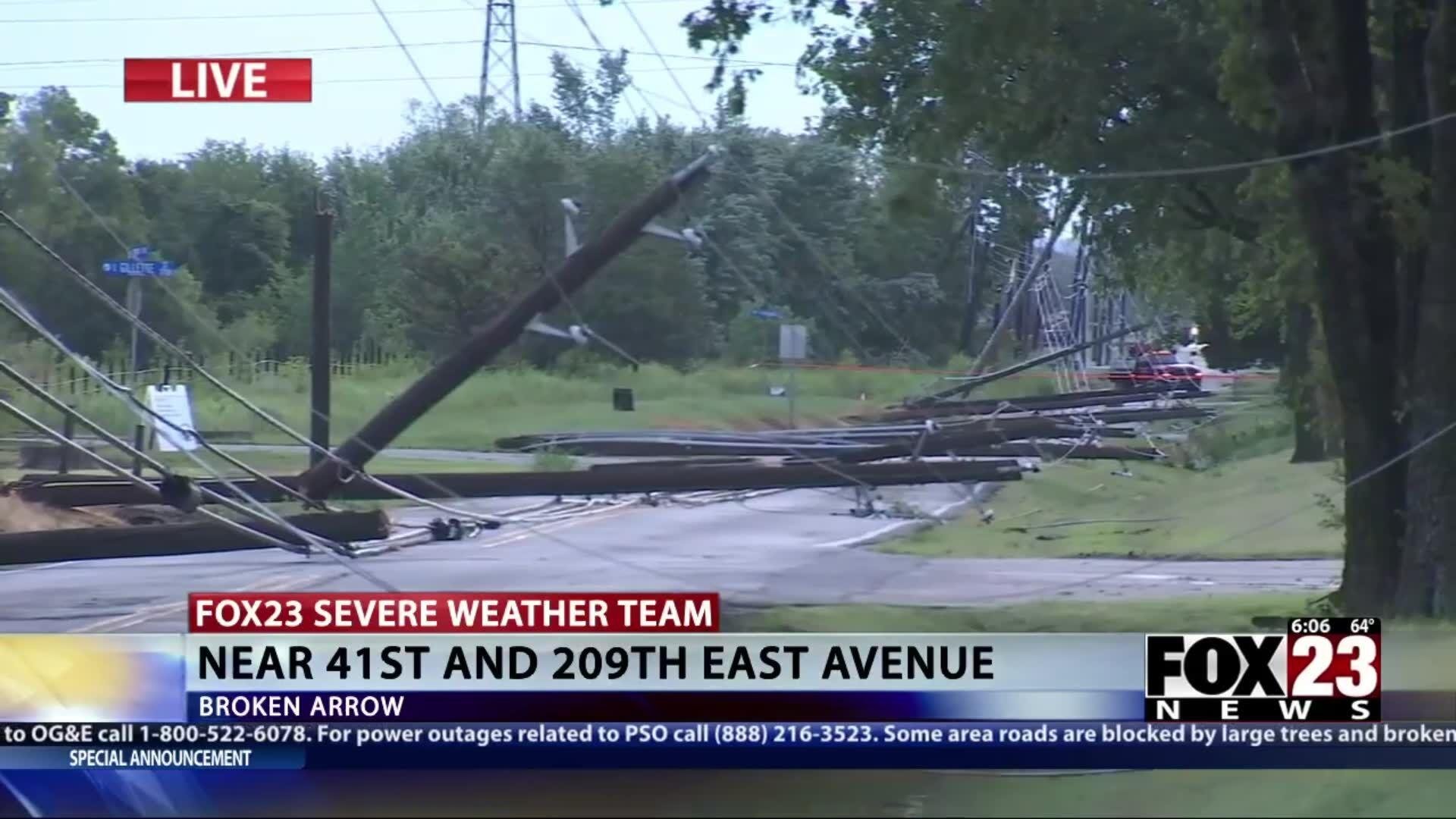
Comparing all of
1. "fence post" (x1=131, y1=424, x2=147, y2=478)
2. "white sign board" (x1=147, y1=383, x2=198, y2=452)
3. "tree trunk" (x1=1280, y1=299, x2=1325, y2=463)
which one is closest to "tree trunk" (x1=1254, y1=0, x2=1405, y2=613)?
"tree trunk" (x1=1280, y1=299, x2=1325, y2=463)

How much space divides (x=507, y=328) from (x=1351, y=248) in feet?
9.60

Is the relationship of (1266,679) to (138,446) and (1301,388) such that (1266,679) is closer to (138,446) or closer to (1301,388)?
(1301,388)

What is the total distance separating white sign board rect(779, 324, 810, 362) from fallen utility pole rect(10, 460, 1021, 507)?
1.12ft

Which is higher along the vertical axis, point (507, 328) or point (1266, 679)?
point (507, 328)

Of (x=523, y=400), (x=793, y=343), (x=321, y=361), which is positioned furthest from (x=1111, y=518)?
→ (x=321, y=361)

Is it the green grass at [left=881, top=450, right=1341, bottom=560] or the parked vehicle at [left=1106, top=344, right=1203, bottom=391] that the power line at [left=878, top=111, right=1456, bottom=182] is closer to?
the parked vehicle at [left=1106, top=344, right=1203, bottom=391]

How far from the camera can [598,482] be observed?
19.2ft

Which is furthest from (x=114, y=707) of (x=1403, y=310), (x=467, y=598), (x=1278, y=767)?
(x=1403, y=310)

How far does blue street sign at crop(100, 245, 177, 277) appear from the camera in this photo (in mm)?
5738

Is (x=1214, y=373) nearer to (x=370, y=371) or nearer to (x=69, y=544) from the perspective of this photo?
(x=370, y=371)

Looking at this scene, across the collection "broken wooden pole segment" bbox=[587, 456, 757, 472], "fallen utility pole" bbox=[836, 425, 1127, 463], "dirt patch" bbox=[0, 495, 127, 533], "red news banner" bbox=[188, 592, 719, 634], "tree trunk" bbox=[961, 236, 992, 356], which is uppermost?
"tree trunk" bbox=[961, 236, 992, 356]


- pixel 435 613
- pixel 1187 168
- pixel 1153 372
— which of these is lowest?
pixel 435 613

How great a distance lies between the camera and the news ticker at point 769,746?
5531mm

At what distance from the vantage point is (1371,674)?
5.60 meters
